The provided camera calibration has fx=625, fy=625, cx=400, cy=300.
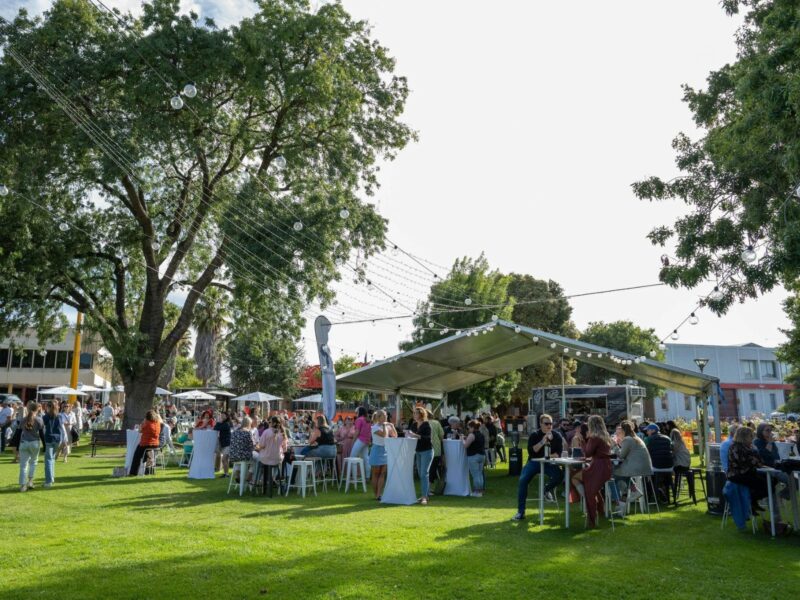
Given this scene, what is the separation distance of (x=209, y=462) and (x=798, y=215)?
11.6 meters

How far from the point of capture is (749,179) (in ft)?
30.1

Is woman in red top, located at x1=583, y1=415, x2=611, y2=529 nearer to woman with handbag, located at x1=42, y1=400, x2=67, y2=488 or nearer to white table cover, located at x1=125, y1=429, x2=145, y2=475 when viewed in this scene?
woman with handbag, located at x1=42, y1=400, x2=67, y2=488

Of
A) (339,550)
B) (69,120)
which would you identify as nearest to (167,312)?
(69,120)

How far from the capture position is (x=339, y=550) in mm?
6059

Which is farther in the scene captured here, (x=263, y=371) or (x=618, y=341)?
(x=618, y=341)

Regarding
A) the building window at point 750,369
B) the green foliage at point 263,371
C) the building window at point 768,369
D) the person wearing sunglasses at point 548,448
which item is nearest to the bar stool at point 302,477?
the person wearing sunglasses at point 548,448

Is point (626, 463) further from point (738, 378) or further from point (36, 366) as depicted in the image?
point (738, 378)

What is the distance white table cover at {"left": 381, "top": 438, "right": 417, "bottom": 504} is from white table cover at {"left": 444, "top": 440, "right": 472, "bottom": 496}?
4.91 ft

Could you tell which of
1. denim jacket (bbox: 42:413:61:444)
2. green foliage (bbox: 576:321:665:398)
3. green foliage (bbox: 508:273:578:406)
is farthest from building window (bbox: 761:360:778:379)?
denim jacket (bbox: 42:413:61:444)

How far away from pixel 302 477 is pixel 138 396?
11.3 meters

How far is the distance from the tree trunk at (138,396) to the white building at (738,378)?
48.3m

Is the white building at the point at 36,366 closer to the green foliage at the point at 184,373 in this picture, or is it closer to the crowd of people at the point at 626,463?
the green foliage at the point at 184,373

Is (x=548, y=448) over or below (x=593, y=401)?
below

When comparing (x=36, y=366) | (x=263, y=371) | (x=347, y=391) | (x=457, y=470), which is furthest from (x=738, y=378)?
(x=36, y=366)
